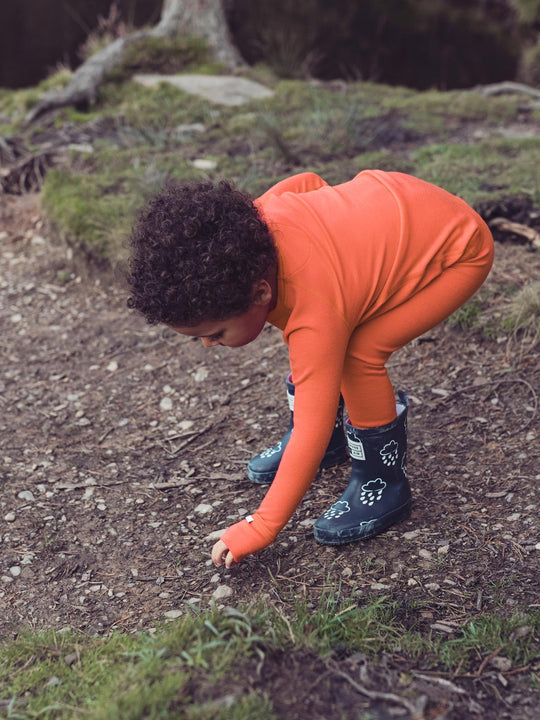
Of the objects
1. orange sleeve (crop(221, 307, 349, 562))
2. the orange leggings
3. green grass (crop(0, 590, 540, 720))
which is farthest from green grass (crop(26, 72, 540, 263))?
green grass (crop(0, 590, 540, 720))

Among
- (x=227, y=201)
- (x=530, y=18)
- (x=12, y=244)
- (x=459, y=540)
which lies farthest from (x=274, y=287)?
(x=530, y=18)

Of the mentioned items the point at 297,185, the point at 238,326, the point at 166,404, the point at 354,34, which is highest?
the point at 297,185

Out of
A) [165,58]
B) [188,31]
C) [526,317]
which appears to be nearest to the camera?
[526,317]

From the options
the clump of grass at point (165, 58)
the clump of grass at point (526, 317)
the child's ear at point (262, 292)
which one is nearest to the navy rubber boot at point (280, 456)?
the child's ear at point (262, 292)

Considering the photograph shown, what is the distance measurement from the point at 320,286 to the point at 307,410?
0.29 meters

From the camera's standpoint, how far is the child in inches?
66.1

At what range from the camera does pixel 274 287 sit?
1.79 meters

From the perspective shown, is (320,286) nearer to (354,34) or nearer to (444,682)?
(444,682)

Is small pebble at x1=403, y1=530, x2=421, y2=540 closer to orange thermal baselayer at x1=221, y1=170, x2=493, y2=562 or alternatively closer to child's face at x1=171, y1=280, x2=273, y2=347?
orange thermal baselayer at x1=221, y1=170, x2=493, y2=562

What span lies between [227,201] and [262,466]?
1.02 metres

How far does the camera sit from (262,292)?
1.75m

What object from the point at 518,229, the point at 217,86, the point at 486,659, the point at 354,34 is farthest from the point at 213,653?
the point at 354,34

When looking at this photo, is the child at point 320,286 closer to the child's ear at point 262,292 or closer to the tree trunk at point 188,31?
the child's ear at point 262,292

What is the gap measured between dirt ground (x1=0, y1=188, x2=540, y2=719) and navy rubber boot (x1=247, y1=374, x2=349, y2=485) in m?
0.05
